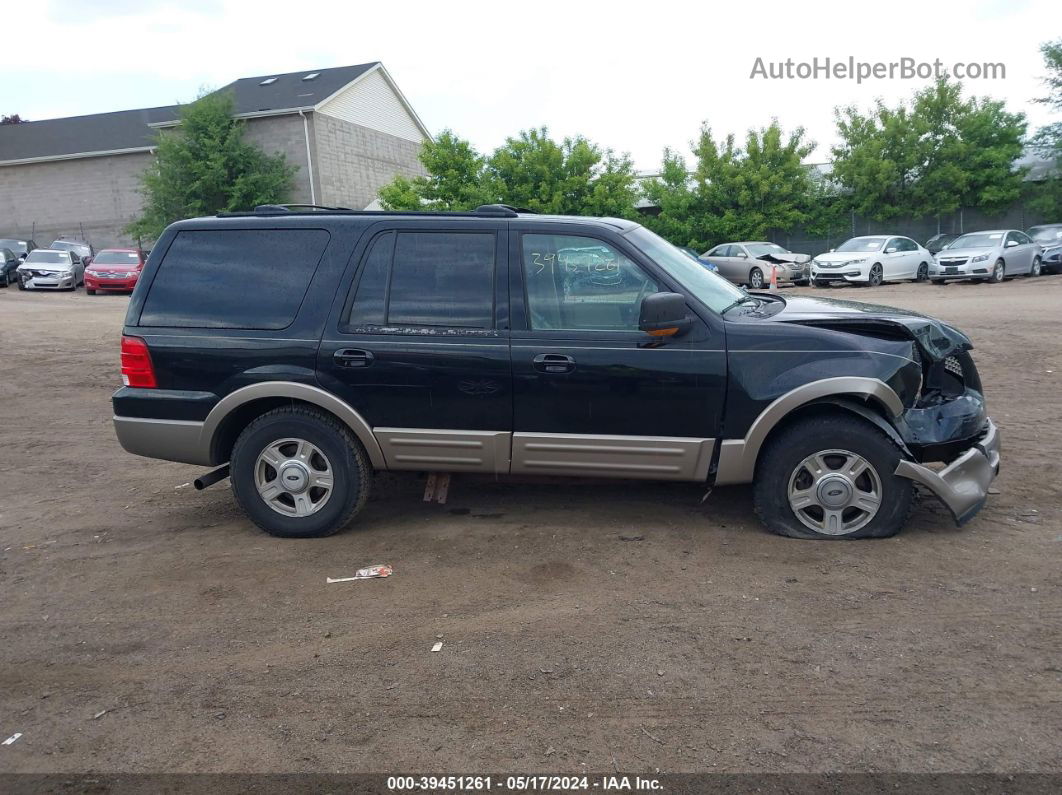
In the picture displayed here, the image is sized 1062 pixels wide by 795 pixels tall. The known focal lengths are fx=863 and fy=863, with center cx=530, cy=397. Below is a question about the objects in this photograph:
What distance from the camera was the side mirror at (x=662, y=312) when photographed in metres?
4.76

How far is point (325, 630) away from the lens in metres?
4.16

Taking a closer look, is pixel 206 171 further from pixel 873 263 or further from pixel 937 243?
pixel 937 243

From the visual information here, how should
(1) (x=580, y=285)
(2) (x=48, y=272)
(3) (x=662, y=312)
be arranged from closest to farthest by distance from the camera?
(3) (x=662, y=312) < (1) (x=580, y=285) < (2) (x=48, y=272)

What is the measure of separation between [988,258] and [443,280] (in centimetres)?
2325

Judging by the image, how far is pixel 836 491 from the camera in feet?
16.2

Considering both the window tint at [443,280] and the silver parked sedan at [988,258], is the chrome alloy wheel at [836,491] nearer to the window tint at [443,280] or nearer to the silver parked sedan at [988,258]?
the window tint at [443,280]

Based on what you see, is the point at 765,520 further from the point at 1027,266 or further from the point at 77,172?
the point at 77,172

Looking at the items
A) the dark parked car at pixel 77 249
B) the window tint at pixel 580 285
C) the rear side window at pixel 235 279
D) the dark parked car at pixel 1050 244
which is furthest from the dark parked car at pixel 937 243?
the dark parked car at pixel 77 249

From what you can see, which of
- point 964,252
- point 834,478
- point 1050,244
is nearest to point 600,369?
point 834,478

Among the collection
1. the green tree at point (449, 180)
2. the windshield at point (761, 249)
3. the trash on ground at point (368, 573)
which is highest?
the green tree at point (449, 180)

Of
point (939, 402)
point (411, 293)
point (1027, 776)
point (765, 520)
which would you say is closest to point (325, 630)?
point (411, 293)

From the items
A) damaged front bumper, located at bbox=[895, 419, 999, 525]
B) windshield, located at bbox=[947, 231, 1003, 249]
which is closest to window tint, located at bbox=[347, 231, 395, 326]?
damaged front bumper, located at bbox=[895, 419, 999, 525]

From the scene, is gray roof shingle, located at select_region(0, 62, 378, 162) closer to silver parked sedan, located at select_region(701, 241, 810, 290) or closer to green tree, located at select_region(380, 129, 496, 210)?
green tree, located at select_region(380, 129, 496, 210)

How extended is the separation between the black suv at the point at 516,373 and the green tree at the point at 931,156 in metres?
31.0
